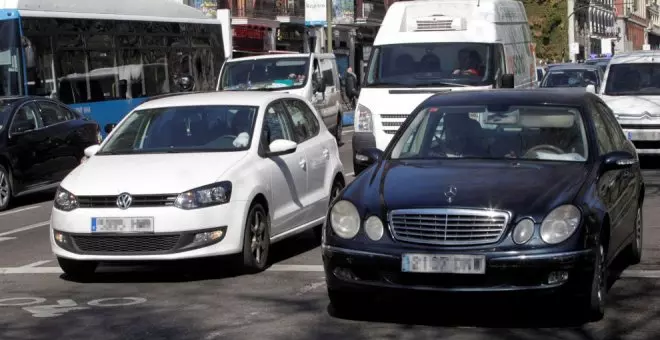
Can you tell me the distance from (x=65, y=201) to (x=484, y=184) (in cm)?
366

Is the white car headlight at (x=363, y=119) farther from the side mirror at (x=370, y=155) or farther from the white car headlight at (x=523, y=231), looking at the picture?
the white car headlight at (x=523, y=231)

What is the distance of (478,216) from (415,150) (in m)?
1.62

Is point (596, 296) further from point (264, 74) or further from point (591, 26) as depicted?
point (591, 26)

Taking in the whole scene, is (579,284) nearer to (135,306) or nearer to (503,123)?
(503,123)

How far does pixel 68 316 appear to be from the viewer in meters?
8.73

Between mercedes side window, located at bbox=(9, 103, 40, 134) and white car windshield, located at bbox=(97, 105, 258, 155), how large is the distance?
661 centimetres

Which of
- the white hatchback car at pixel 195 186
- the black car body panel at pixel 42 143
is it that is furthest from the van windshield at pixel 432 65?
the white hatchback car at pixel 195 186

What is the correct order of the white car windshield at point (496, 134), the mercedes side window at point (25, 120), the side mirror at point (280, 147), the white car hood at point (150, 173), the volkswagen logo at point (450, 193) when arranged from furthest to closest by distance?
the mercedes side window at point (25, 120) < the side mirror at point (280, 147) < the white car hood at point (150, 173) < the white car windshield at point (496, 134) < the volkswagen logo at point (450, 193)

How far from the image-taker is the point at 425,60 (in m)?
18.7

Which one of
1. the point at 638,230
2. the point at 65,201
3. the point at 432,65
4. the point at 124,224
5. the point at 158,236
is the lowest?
the point at 638,230

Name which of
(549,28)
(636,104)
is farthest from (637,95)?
(549,28)

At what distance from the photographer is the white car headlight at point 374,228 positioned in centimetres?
798

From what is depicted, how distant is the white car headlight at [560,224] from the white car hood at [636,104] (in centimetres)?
1223

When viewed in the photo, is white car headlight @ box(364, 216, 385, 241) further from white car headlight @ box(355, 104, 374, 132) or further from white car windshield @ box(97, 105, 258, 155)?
white car headlight @ box(355, 104, 374, 132)
